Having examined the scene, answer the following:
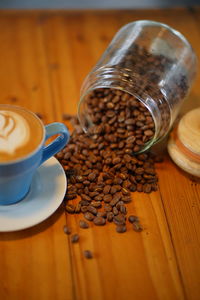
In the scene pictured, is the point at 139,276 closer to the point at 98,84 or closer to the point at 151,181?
the point at 151,181

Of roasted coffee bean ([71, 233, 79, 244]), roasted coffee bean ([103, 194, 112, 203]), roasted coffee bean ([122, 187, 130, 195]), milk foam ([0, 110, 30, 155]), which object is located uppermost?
milk foam ([0, 110, 30, 155])

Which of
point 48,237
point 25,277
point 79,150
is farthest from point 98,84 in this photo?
point 25,277

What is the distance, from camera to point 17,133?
2.97ft

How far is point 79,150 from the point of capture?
1196 mm

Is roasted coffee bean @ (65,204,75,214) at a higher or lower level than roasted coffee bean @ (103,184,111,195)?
lower

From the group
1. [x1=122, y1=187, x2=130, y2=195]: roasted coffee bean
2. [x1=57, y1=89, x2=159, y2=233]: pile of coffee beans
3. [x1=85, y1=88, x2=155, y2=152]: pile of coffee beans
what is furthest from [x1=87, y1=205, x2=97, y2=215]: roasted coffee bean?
[x1=85, y1=88, x2=155, y2=152]: pile of coffee beans

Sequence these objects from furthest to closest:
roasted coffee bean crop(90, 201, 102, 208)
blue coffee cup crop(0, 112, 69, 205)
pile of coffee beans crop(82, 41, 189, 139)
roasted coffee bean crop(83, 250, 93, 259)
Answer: pile of coffee beans crop(82, 41, 189, 139) < roasted coffee bean crop(90, 201, 102, 208) < roasted coffee bean crop(83, 250, 93, 259) < blue coffee cup crop(0, 112, 69, 205)

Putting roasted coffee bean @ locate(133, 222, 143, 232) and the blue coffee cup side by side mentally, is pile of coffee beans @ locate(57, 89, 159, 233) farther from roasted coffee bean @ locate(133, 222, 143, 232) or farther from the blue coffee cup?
the blue coffee cup

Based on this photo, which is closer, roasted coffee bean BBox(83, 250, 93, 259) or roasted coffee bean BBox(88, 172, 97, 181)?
roasted coffee bean BBox(83, 250, 93, 259)

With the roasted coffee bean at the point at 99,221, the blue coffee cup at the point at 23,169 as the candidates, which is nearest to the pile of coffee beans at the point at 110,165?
the roasted coffee bean at the point at 99,221

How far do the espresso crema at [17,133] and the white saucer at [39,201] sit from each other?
0.59 ft

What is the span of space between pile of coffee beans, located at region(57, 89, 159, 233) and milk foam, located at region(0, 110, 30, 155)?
0.25 m

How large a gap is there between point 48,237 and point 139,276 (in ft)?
0.79

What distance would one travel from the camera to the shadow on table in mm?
973
